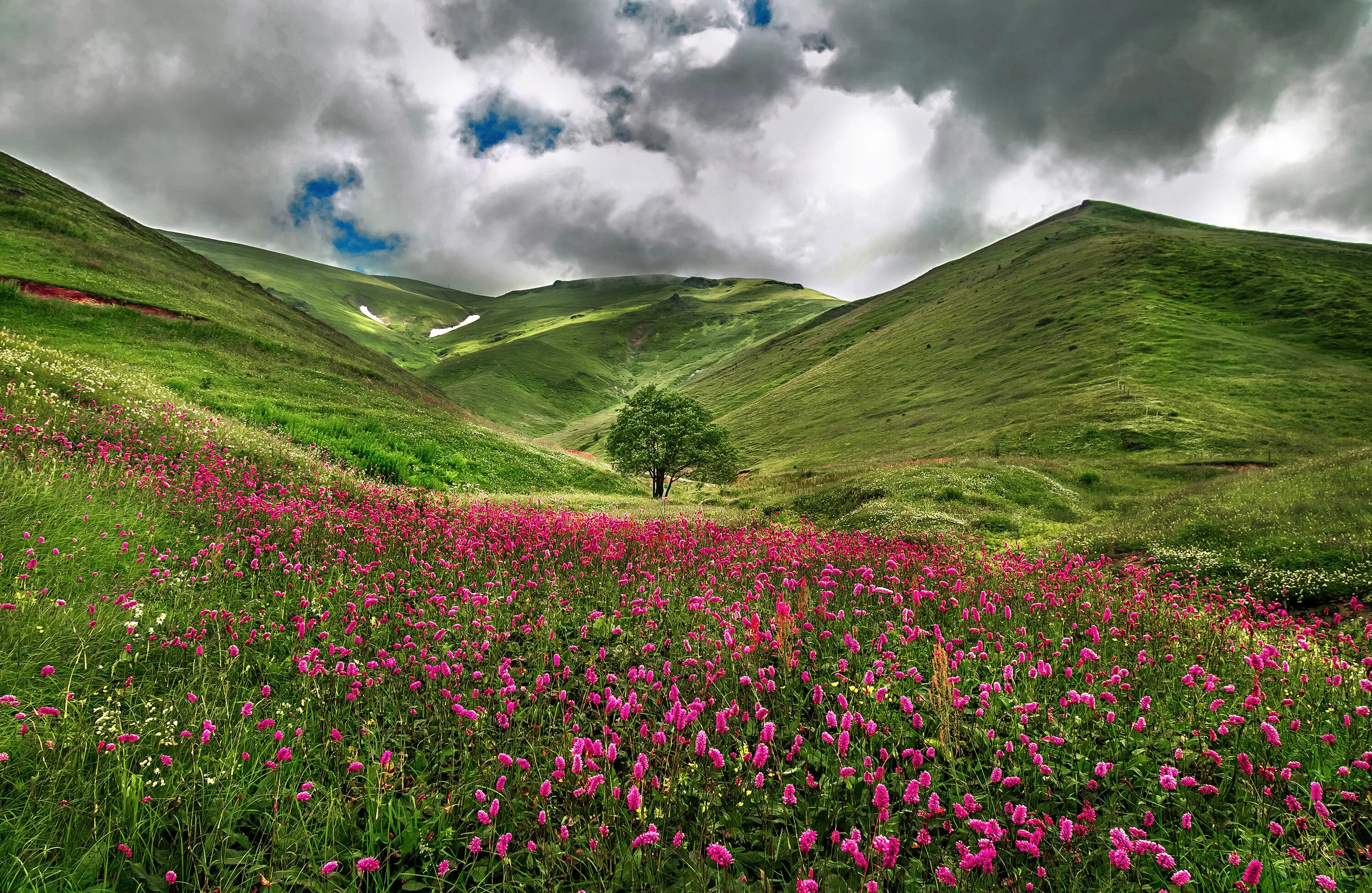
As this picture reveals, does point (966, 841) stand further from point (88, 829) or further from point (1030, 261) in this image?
point (1030, 261)

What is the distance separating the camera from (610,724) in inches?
176

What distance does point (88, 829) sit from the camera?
2.82 metres

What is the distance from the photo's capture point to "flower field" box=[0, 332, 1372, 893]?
2992 mm

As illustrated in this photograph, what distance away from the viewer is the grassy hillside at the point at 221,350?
958 inches

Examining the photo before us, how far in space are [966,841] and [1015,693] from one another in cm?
196

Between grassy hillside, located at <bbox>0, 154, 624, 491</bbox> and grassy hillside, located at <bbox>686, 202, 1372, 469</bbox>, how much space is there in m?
37.6

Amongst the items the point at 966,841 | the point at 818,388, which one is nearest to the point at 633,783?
the point at 966,841

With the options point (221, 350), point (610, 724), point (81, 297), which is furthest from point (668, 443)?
point (610, 724)

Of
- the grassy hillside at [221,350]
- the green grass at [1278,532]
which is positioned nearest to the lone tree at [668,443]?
the grassy hillside at [221,350]

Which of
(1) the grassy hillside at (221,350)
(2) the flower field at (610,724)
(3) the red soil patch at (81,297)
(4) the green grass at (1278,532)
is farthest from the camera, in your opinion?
(3) the red soil patch at (81,297)

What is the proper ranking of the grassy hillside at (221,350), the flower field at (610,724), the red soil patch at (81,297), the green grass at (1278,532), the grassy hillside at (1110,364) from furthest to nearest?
the grassy hillside at (1110,364) → the red soil patch at (81,297) → the grassy hillside at (221,350) → the green grass at (1278,532) → the flower field at (610,724)

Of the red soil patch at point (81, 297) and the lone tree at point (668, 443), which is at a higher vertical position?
the red soil patch at point (81, 297)

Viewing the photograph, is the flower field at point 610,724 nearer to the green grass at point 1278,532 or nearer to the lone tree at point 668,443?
the green grass at point 1278,532

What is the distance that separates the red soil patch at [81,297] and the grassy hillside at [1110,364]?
5468 centimetres
